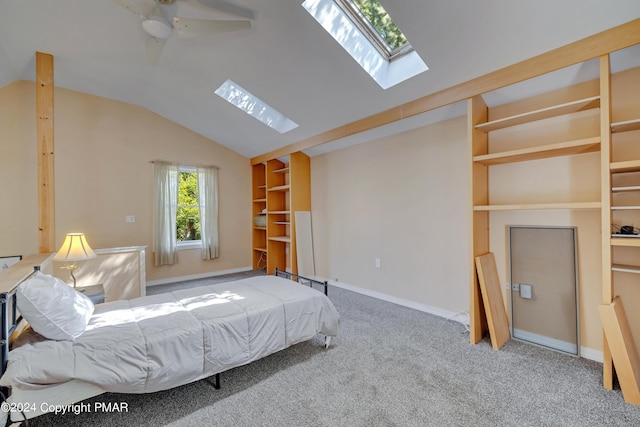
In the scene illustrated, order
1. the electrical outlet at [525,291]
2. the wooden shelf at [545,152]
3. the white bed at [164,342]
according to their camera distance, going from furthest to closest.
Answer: the electrical outlet at [525,291], the wooden shelf at [545,152], the white bed at [164,342]

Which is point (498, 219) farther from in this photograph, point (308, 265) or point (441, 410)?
point (308, 265)

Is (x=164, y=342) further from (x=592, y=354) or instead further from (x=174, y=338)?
(x=592, y=354)

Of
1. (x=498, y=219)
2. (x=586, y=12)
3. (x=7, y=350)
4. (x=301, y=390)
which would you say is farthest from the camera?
(x=498, y=219)

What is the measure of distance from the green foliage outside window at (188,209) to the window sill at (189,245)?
8cm

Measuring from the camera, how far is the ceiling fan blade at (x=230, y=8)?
8.15 ft

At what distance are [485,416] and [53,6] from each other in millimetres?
4927

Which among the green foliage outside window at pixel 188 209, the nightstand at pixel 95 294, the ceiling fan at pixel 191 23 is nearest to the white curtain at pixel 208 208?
the green foliage outside window at pixel 188 209

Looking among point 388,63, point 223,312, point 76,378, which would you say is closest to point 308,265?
point 223,312

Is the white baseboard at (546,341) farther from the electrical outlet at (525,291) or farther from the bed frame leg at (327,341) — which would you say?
the bed frame leg at (327,341)

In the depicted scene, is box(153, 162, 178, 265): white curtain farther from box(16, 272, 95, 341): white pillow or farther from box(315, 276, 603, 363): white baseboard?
box(16, 272, 95, 341): white pillow

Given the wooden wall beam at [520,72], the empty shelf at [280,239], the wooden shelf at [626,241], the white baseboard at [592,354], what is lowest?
the white baseboard at [592,354]

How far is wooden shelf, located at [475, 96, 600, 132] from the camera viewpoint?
87.0 inches

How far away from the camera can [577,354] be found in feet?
8.13

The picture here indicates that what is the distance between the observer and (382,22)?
2.73m
